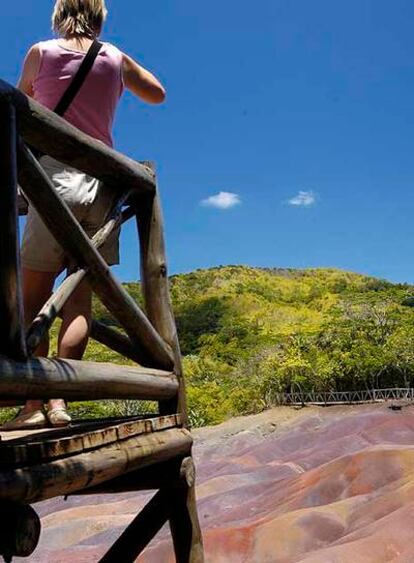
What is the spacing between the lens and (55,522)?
1356cm

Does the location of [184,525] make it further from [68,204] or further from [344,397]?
[344,397]

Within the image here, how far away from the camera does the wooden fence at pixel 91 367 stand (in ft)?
7.49

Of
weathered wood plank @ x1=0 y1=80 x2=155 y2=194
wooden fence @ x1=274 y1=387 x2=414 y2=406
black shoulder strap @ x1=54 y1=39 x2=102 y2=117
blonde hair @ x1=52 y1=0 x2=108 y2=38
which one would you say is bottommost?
wooden fence @ x1=274 y1=387 x2=414 y2=406

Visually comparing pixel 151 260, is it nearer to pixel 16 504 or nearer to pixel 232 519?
pixel 16 504

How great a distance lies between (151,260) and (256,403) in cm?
3168

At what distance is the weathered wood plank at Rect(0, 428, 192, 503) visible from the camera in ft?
7.47

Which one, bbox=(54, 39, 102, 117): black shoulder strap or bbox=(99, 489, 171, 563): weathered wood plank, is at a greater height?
bbox=(54, 39, 102, 117): black shoulder strap

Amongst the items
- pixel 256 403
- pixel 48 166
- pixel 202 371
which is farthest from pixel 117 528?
pixel 202 371

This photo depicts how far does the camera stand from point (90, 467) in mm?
2729

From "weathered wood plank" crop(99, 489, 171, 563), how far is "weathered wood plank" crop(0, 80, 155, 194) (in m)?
1.67

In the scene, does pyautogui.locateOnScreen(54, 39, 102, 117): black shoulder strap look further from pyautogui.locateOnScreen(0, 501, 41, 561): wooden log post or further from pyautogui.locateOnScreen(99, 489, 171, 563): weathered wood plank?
pyautogui.locateOnScreen(99, 489, 171, 563): weathered wood plank

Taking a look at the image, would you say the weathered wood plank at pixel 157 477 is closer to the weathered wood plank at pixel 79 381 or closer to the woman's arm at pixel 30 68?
the weathered wood plank at pixel 79 381

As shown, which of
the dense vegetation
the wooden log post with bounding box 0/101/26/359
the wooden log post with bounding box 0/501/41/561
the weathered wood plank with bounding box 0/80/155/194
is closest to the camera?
the wooden log post with bounding box 0/101/26/359

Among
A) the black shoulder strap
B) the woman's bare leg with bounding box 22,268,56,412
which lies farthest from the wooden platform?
the black shoulder strap
